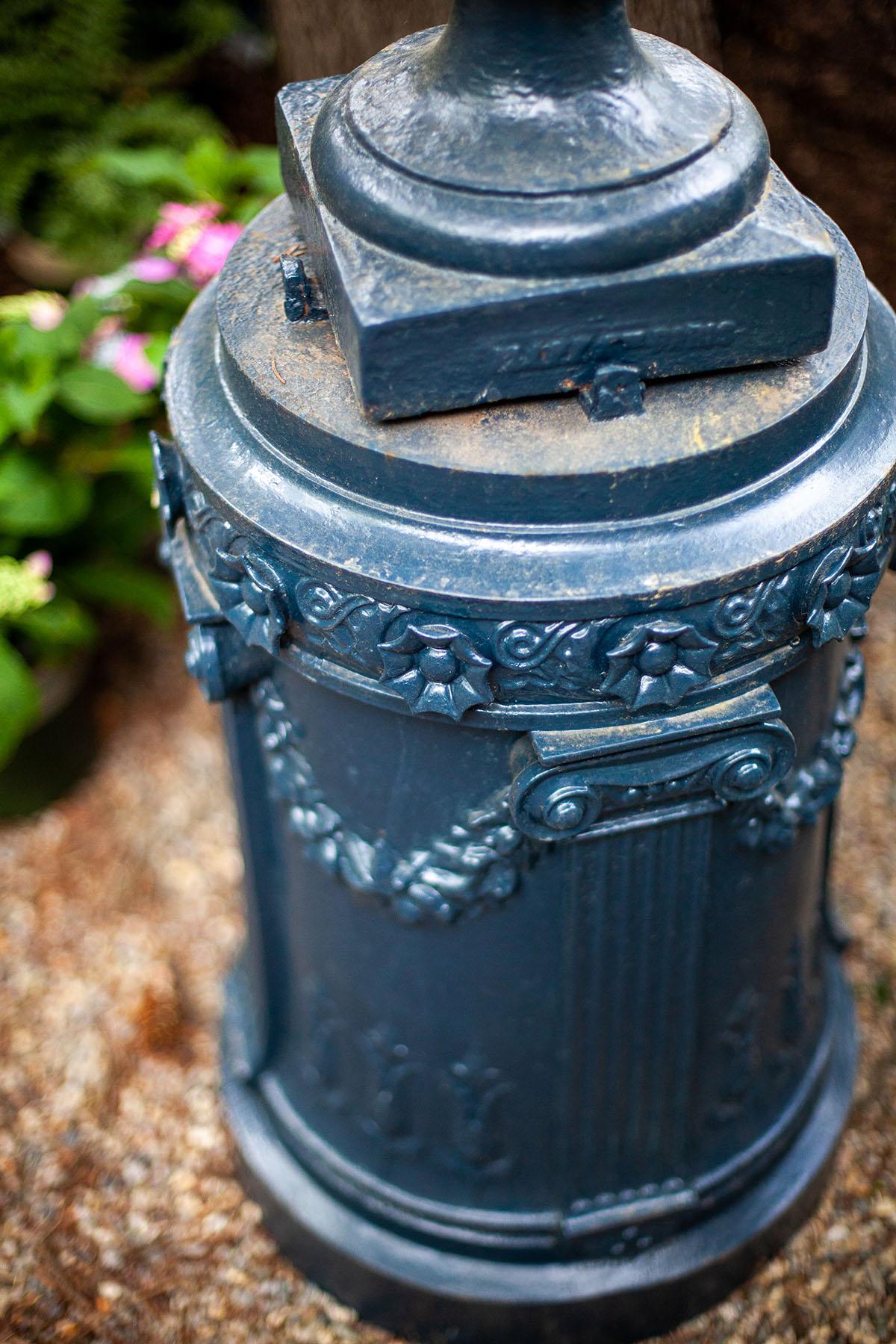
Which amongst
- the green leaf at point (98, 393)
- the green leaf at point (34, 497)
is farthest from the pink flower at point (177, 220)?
the green leaf at point (34, 497)

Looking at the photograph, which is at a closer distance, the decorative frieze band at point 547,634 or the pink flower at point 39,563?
the decorative frieze band at point 547,634

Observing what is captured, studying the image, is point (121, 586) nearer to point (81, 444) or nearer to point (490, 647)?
point (81, 444)

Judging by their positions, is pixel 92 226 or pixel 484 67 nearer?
pixel 484 67

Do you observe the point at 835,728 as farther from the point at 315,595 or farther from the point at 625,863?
the point at 315,595

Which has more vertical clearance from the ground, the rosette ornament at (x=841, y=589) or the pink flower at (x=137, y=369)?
the rosette ornament at (x=841, y=589)

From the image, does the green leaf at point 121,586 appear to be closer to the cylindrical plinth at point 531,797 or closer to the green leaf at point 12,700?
the green leaf at point 12,700

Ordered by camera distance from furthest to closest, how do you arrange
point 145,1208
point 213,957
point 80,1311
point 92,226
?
point 92,226 < point 213,957 < point 145,1208 < point 80,1311

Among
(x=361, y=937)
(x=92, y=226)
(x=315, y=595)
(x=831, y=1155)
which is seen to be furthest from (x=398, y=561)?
(x=92, y=226)

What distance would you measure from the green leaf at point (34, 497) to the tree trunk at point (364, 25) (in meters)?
1.55

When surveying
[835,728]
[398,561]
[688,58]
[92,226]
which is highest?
[688,58]

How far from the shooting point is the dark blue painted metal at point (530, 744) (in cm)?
145

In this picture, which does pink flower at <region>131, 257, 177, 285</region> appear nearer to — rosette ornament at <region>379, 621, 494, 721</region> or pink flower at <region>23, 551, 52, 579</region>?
pink flower at <region>23, 551, 52, 579</region>

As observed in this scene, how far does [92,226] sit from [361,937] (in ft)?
10.6

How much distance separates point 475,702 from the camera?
1513 millimetres
